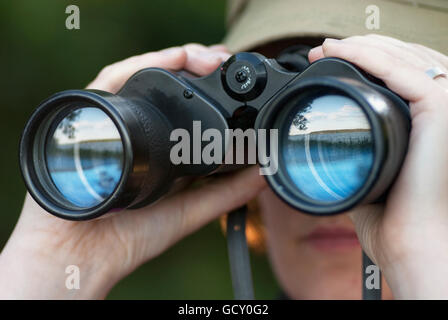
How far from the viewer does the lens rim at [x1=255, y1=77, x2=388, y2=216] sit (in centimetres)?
67

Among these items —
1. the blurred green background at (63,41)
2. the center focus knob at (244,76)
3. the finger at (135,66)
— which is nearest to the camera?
the center focus knob at (244,76)

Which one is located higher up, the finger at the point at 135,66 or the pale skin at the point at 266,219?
the finger at the point at 135,66

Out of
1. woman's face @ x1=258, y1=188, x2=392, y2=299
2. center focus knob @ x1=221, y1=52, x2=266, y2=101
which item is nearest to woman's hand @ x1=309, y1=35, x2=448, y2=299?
center focus knob @ x1=221, y1=52, x2=266, y2=101

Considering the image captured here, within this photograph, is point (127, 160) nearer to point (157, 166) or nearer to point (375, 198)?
point (157, 166)

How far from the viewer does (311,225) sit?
140 cm

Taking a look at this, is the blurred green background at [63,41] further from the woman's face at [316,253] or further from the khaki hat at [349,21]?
the khaki hat at [349,21]

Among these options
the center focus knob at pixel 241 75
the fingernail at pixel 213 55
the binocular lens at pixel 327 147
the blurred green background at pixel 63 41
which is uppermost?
the blurred green background at pixel 63 41

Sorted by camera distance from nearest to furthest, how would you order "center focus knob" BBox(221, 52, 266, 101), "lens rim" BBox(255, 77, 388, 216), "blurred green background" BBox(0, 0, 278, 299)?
"lens rim" BBox(255, 77, 388, 216) < "center focus knob" BBox(221, 52, 266, 101) < "blurred green background" BBox(0, 0, 278, 299)

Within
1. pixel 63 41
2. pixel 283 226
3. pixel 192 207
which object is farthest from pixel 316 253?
pixel 63 41

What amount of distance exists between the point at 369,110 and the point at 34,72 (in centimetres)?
188

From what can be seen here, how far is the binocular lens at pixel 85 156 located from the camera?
926 mm

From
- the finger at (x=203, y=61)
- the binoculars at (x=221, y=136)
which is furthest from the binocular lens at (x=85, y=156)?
the finger at (x=203, y=61)

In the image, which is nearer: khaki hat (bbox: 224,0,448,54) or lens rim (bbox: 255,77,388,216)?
lens rim (bbox: 255,77,388,216)

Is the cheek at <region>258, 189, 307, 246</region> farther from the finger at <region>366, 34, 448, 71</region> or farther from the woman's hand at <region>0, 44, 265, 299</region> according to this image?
the finger at <region>366, 34, 448, 71</region>
